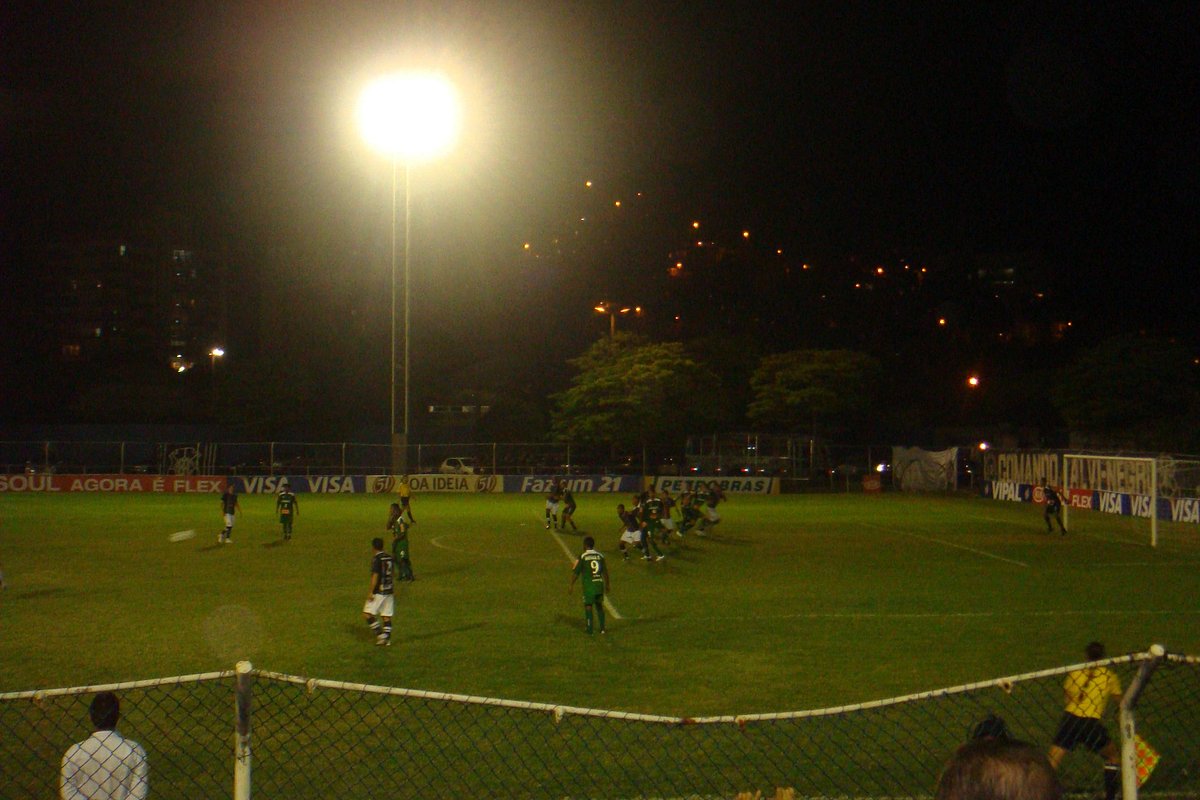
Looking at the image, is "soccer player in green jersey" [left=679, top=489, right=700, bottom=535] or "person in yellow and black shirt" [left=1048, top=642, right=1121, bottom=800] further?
"soccer player in green jersey" [left=679, top=489, right=700, bottom=535]

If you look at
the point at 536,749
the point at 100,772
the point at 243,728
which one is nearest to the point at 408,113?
the point at 536,749

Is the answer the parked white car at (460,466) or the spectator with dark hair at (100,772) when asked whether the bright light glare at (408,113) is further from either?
the parked white car at (460,466)

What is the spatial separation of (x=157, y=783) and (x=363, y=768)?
5.88ft

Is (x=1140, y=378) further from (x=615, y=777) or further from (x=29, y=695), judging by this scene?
(x=29, y=695)

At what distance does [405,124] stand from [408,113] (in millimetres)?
792

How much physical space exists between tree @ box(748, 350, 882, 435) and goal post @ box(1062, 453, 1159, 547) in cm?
2511

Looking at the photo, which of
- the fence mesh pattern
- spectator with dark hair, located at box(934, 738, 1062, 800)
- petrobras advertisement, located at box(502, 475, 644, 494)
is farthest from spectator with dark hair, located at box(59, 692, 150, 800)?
petrobras advertisement, located at box(502, 475, 644, 494)

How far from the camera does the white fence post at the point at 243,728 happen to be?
4.82 metres

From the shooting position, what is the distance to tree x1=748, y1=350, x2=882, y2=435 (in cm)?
7075

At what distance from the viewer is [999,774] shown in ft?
8.80

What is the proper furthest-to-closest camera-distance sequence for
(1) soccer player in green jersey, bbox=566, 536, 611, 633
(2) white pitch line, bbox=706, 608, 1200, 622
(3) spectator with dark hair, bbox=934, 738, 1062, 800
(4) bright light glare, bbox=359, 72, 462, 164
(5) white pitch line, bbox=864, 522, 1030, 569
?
A: (5) white pitch line, bbox=864, 522, 1030, 569 < (4) bright light glare, bbox=359, 72, 462, 164 < (2) white pitch line, bbox=706, 608, 1200, 622 < (1) soccer player in green jersey, bbox=566, 536, 611, 633 < (3) spectator with dark hair, bbox=934, 738, 1062, 800

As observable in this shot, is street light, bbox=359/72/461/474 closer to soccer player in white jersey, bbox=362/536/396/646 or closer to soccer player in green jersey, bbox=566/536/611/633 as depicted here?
soccer player in white jersey, bbox=362/536/396/646

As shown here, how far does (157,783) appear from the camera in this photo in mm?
9320

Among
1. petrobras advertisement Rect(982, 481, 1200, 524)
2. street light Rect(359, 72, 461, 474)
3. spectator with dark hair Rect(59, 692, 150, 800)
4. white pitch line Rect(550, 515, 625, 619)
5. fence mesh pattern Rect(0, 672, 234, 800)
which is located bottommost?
white pitch line Rect(550, 515, 625, 619)
